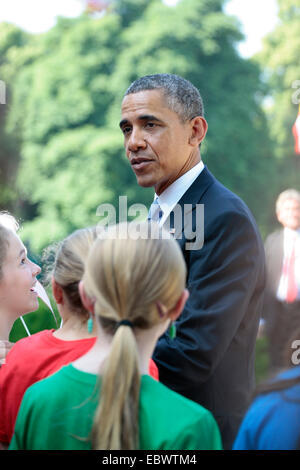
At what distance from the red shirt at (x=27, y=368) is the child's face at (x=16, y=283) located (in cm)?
46

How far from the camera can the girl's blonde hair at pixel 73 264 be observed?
6.92ft

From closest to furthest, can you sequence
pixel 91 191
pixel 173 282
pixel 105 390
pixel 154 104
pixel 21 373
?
pixel 105 390 → pixel 173 282 → pixel 21 373 → pixel 154 104 → pixel 91 191

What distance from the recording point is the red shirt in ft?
6.67

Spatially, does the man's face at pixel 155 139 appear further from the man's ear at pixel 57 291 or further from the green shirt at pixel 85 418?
the green shirt at pixel 85 418

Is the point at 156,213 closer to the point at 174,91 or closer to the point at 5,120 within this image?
the point at 174,91

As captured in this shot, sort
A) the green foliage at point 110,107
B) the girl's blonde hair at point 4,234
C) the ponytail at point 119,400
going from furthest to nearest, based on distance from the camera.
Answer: the green foliage at point 110,107 → the girl's blonde hair at point 4,234 → the ponytail at point 119,400

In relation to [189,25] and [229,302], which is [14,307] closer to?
[229,302]

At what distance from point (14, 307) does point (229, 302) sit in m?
0.90

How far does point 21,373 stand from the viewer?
206cm

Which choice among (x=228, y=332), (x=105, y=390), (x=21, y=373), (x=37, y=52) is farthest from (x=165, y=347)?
(x=37, y=52)

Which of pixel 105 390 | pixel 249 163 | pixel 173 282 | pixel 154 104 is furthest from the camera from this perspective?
pixel 249 163

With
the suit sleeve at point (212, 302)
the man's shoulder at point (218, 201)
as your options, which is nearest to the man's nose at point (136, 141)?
the man's shoulder at point (218, 201)

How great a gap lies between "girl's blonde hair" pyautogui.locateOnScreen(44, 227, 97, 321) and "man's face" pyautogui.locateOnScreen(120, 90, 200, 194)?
0.54m

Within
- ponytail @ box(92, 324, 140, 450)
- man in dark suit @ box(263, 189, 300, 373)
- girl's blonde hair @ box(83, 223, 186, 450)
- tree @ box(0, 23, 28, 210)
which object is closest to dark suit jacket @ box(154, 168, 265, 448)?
girl's blonde hair @ box(83, 223, 186, 450)
